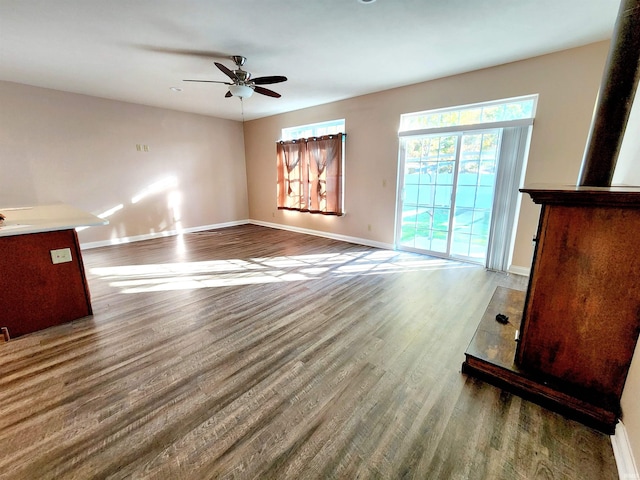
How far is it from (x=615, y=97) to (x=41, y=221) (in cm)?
448

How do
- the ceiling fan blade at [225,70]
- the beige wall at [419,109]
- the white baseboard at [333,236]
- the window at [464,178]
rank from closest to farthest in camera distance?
the ceiling fan blade at [225,70]
the beige wall at [419,109]
the window at [464,178]
the white baseboard at [333,236]

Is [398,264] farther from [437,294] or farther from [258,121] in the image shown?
[258,121]

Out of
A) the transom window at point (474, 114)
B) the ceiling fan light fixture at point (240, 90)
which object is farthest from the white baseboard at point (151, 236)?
the transom window at point (474, 114)

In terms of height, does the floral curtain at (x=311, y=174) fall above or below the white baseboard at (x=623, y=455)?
above

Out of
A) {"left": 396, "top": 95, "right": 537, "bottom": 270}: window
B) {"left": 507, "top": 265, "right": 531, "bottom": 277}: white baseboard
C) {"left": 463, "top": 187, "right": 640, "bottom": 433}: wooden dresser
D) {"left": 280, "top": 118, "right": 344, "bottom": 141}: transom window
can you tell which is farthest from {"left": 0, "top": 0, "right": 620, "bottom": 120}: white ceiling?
{"left": 507, "top": 265, "right": 531, "bottom": 277}: white baseboard

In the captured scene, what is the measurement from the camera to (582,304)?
1416 mm

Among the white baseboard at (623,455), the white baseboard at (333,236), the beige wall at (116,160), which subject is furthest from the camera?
the white baseboard at (333,236)

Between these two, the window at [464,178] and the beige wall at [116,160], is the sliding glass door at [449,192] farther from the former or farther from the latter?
the beige wall at [116,160]

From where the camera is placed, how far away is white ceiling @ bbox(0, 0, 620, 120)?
7.25 ft

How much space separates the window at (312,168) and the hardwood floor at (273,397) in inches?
107

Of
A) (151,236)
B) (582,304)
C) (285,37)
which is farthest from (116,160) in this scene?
(582,304)

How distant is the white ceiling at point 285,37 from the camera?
2.21 meters

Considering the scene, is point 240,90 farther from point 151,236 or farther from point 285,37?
point 151,236

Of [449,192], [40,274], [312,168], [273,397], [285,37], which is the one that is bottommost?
[273,397]
